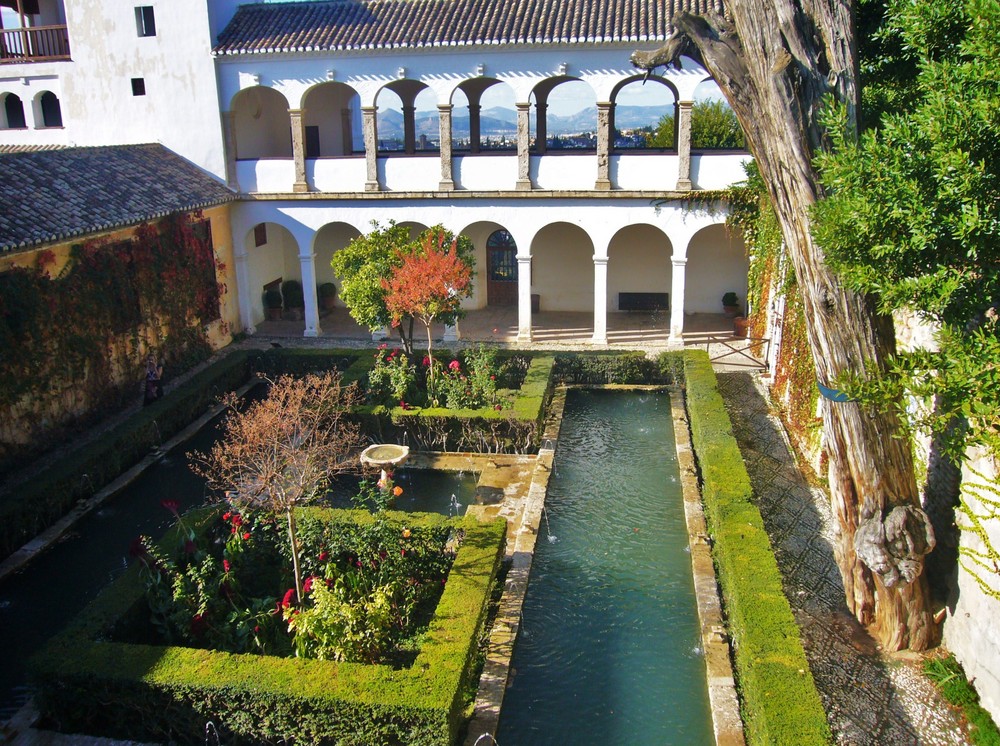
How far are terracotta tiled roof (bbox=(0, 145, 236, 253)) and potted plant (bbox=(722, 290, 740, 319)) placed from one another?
1303cm

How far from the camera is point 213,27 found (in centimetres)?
2144

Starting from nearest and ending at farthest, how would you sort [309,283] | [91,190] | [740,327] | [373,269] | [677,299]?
[373,269] → [91,190] → [677,299] → [740,327] → [309,283]

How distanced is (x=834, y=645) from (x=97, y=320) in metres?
14.1

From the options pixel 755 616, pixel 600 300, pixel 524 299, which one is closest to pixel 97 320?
pixel 524 299

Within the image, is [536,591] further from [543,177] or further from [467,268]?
[543,177]

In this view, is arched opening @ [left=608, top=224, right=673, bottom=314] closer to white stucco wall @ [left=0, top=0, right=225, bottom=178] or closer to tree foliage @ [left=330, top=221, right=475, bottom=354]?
tree foliage @ [left=330, top=221, right=475, bottom=354]

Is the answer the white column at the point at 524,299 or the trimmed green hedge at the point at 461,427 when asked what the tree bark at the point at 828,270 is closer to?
the trimmed green hedge at the point at 461,427

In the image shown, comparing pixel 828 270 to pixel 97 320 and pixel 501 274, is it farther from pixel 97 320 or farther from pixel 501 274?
pixel 501 274

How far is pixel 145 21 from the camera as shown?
21.8m

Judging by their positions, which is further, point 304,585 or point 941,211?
point 304,585

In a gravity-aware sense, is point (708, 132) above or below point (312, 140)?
above

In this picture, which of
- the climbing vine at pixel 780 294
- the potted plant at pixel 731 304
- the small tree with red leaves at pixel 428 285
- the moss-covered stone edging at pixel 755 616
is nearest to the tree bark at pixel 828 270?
the moss-covered stone edging at pixel 755 616

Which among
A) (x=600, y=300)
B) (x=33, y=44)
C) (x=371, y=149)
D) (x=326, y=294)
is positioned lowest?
(x=326, y=294)

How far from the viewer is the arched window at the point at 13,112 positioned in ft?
80.9
